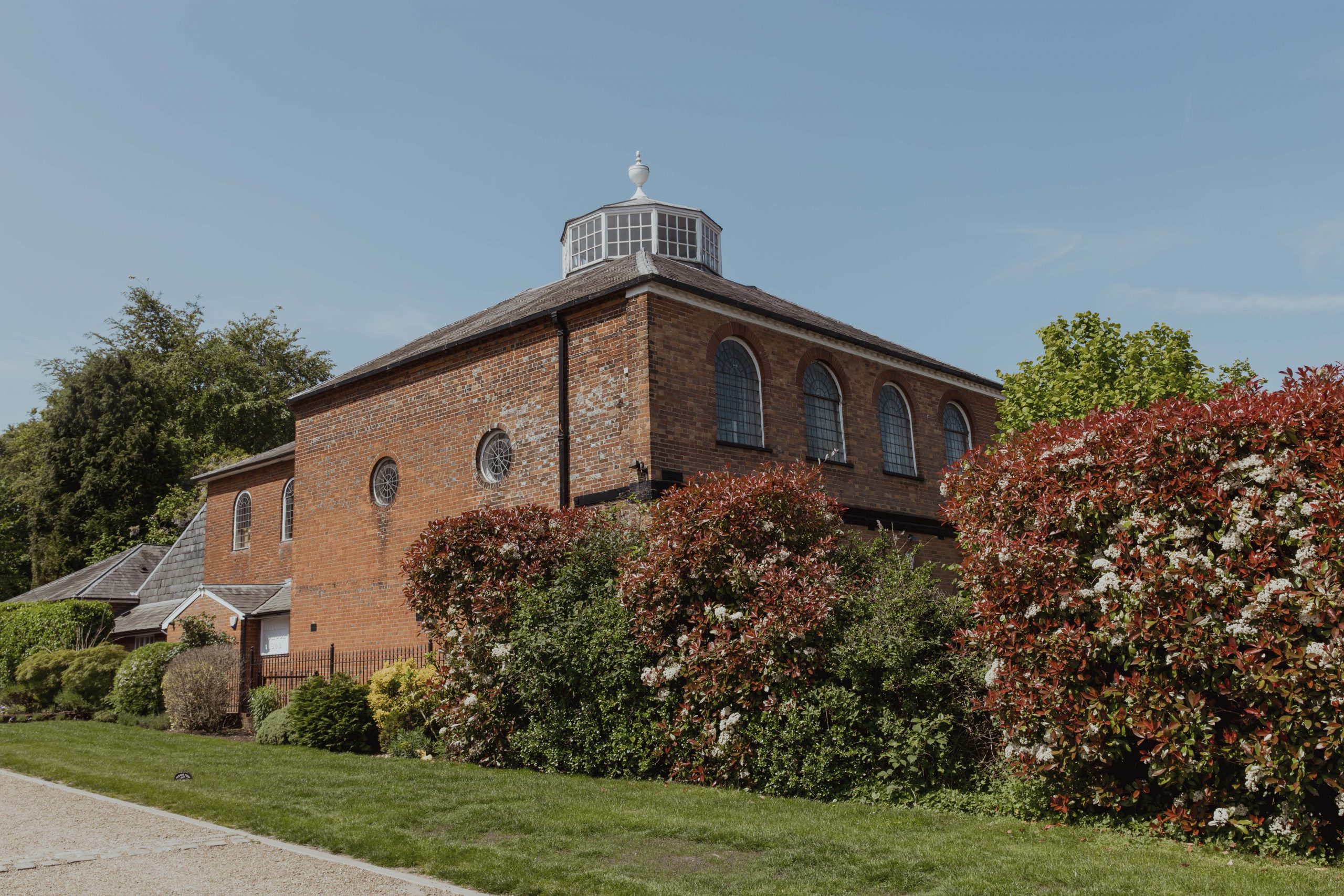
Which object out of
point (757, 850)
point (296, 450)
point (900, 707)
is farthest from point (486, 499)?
point (757, 850)

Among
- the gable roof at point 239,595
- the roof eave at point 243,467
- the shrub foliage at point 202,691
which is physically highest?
the roof eave at point 243,467

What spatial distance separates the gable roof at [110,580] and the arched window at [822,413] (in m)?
25.4

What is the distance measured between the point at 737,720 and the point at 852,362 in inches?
422

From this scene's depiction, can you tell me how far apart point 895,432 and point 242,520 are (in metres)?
18.2

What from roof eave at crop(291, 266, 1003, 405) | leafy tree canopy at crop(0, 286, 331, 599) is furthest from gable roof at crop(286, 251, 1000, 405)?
leafy tree canopy at crop(0, 286, 331, 599)

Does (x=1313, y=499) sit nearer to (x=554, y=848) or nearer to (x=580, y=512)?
(x=554, y=848)

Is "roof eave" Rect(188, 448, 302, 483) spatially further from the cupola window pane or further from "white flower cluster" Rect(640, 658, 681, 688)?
"white flower cluster" Rect(640, 658, 681, 688)

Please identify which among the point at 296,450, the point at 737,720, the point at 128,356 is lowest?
the point at 737,720

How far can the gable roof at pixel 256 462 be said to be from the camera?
2492 cm

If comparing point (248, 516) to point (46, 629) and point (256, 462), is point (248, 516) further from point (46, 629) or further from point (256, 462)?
point (46, 629)

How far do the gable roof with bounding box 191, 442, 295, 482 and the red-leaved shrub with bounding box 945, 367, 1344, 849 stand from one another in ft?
66.2

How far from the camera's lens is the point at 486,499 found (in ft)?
56.3

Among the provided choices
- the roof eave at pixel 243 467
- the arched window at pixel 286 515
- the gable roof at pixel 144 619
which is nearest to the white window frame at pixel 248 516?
the roof eave at pixel 243 467

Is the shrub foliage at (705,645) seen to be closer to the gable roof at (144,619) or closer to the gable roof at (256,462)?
the gable roof at (256,462)
